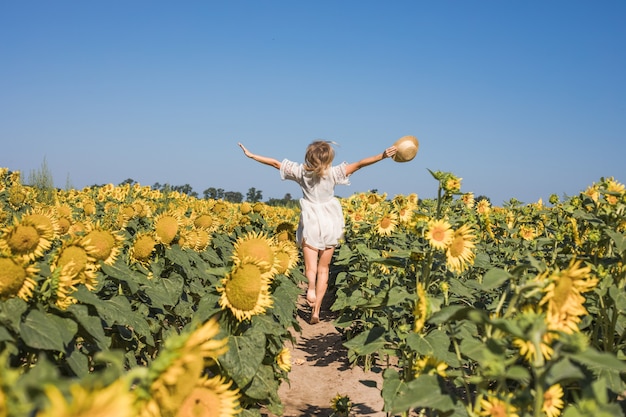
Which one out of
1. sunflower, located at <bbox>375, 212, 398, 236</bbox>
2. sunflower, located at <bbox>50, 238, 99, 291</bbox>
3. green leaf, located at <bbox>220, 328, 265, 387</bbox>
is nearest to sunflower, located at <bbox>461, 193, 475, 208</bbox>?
sunflower, located at <bbox>375, 212, 398, 236</bbox>

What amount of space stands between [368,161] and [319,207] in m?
0.92

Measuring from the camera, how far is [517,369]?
1521 mm

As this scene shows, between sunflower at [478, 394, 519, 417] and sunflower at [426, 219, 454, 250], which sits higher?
sunflower at [426, 219, 454, 250]

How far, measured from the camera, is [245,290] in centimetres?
261

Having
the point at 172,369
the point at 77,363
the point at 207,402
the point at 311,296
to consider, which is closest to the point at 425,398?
the point at 207,402

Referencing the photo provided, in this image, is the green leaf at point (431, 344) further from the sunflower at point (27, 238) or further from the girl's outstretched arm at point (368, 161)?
the girl's outstretched arm at point (368, 161)

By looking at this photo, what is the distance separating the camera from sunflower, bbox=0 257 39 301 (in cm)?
201

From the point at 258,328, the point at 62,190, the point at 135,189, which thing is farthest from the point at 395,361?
the point at 62,190

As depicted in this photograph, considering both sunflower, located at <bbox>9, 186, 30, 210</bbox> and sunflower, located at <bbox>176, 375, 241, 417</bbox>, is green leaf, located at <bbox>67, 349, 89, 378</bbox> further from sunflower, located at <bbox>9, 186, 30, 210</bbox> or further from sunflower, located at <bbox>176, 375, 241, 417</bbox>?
sunflower, located at <bbox>9, 186, 30, 210</bbox>

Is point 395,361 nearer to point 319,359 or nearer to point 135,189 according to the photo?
point 319,359

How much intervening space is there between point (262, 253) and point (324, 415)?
78.1 inches

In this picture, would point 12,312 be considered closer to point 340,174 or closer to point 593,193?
point 593,193

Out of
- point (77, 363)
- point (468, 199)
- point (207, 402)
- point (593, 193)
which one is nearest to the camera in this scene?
point (207, 402)

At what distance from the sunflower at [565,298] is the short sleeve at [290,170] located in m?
5.36
